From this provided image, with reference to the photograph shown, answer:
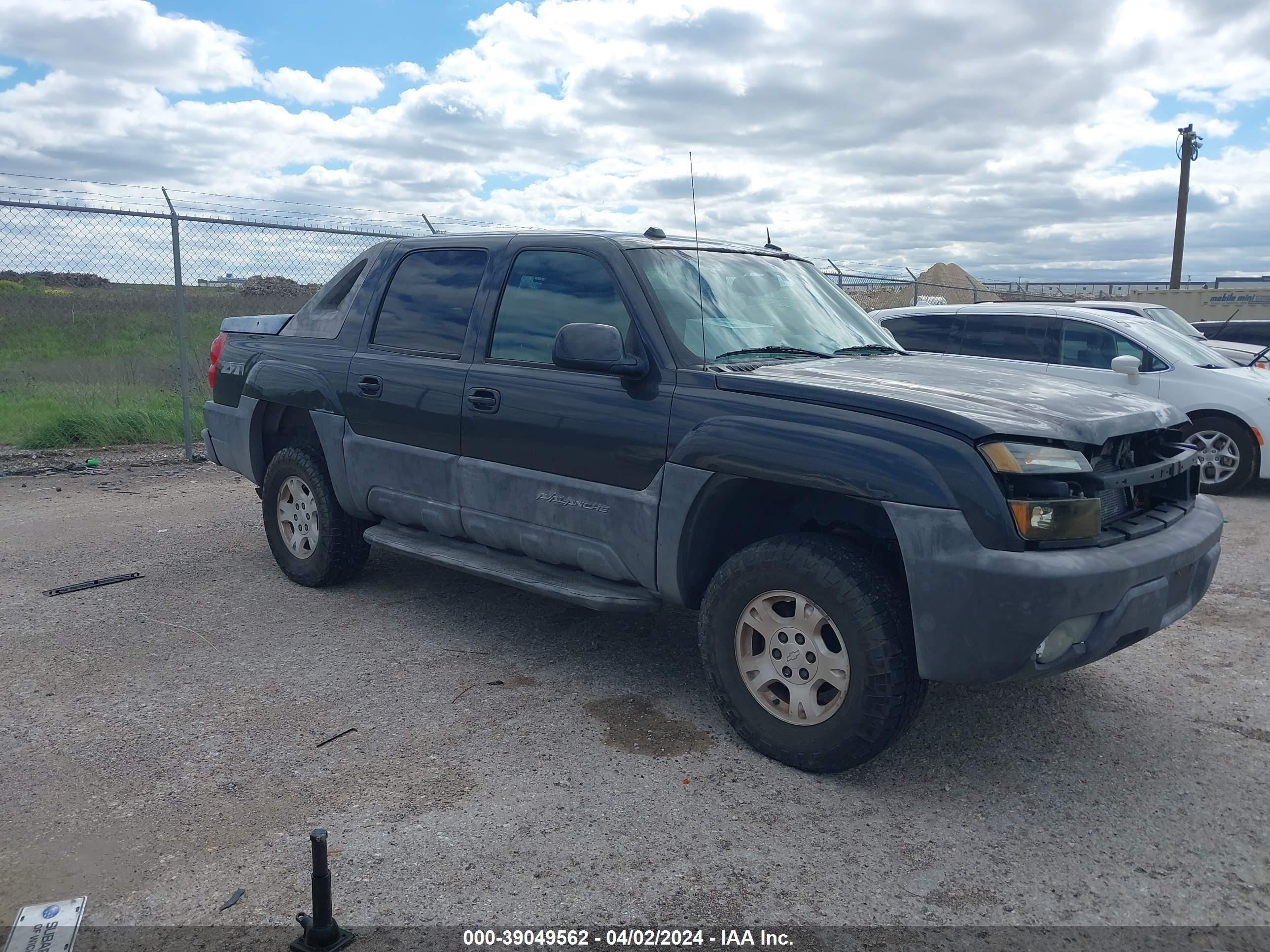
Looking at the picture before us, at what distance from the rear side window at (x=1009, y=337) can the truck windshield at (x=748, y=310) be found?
5168 mm

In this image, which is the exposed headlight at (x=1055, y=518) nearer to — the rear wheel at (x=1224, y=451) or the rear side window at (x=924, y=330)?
the rear wheel at (x=1224, y=451)

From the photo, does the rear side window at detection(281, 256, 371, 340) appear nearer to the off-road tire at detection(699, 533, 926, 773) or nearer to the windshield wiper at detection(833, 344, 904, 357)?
the windshield wiper at detection(833, 344, 904, 357)

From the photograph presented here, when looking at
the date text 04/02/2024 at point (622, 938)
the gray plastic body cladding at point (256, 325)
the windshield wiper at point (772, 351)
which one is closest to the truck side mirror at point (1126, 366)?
the windshield wiper at point (772, 351)

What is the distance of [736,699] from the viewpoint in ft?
12.0

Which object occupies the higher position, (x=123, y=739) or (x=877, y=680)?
(x=877, y=680)

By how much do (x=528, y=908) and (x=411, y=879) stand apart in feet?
1.24

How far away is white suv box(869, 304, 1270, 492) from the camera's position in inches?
351

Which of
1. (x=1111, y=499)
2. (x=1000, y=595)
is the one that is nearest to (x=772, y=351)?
(x=1111, y=499)

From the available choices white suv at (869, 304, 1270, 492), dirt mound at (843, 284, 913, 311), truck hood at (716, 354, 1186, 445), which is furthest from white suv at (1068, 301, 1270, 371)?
dirt mound at (843, 284, 913, 311)

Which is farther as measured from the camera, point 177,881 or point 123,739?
point 123,739

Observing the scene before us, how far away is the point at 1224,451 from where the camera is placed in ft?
29.8

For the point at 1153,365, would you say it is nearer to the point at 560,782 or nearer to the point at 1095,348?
the point at 1095,348

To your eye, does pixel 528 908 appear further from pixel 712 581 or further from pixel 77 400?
pixel 77 400

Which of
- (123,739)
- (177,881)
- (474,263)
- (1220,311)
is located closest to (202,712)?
(123,739)
